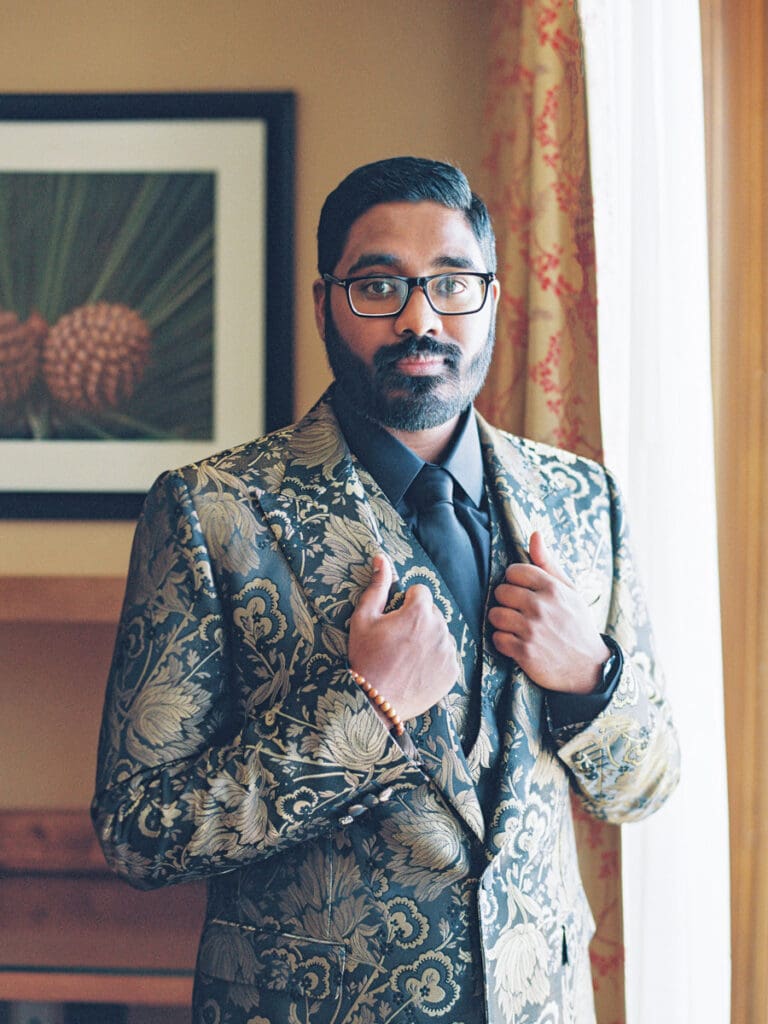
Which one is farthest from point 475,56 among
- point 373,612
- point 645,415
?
point 373,612

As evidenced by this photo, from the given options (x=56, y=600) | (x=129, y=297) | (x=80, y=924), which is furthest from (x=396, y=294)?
(x=80, y=924)

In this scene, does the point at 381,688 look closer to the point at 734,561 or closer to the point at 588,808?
the point at 588,808

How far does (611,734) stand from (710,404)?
20.5 inches

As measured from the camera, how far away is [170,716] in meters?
1.14

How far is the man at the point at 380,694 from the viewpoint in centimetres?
111

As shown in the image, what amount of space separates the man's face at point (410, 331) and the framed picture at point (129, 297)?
1.04 m

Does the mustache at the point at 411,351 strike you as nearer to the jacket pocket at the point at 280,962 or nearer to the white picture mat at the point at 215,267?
the jacket pocket at the point at 280,962

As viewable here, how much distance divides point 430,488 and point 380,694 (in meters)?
0.28

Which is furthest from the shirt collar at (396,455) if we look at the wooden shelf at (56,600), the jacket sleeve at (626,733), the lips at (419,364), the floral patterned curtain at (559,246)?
the wooden shelf at (56,600)

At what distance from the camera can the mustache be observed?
47.2 inches

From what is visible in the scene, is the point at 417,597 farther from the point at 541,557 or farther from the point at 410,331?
the point at 410,331

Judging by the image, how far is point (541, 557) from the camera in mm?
1232

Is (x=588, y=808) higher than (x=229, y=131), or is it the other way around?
(x=229, y=131)

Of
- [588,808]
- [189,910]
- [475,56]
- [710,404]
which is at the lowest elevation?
[189,910]
